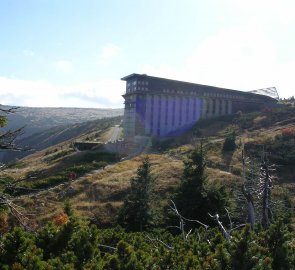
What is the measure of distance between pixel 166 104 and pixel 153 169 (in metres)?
29.2

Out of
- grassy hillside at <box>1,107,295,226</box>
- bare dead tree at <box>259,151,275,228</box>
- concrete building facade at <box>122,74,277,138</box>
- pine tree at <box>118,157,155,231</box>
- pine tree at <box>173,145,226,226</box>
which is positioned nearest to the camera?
bare dead tree at <box>259,151,275,228</box>

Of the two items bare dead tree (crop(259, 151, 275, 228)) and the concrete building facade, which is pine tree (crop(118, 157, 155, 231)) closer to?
bare dead tree (crop(259, 151, 275, 228))

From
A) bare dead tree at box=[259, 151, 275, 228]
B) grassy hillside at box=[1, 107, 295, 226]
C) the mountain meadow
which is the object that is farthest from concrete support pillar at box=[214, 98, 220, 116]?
bare dead tree at box=[259, 151, 275, 228]

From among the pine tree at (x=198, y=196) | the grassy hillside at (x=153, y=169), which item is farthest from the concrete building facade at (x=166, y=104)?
the pine tree at (x=198, y=196)

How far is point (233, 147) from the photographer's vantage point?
6425 centimetres

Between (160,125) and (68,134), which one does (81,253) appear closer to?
Answer: (160,125)

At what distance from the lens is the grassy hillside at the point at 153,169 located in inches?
1733

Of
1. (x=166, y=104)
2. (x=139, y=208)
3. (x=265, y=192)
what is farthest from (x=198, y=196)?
(x=166, y=104)

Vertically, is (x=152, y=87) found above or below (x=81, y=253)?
above

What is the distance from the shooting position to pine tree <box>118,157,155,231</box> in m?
32.7

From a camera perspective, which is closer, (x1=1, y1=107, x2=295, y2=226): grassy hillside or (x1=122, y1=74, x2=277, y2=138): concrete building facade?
(x1=1, y1=107, x2=295, y2=226): grassy hillside

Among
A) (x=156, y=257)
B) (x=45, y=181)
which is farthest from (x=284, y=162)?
(x=156, y=257)

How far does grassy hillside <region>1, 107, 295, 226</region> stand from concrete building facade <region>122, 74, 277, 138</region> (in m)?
4.88

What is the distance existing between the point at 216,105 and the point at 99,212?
55970 mm
